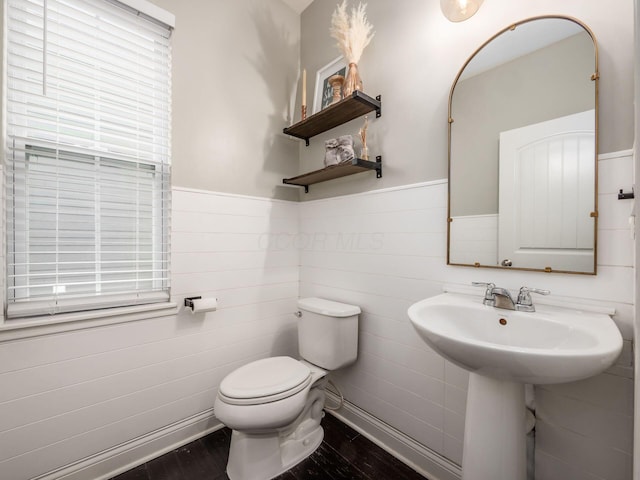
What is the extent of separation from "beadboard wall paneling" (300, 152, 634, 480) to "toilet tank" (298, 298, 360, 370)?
0.29ft

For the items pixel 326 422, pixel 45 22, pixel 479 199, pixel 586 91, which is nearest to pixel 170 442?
pixel 326 422

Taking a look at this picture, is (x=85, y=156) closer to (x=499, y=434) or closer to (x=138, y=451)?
(x=138, y=451)

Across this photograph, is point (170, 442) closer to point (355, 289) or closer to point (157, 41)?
point (355, 289)

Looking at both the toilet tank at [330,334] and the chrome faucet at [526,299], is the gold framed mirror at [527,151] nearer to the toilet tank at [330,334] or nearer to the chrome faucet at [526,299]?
the chrome faucet at [526,299]

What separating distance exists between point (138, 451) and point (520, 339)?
1797 millimetres

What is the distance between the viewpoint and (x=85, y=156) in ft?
4.27

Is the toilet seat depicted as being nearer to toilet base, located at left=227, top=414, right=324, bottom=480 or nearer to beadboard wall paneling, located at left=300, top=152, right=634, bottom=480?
toilet base, located at left=227, top=414, right=324, bottom=480

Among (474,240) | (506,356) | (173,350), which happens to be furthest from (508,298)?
(173,350)

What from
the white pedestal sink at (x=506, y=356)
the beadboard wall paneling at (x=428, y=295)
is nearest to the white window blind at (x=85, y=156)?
the beadboard wall paneling at (x=428, y=295)

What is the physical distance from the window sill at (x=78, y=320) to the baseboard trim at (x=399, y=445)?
1196 mm

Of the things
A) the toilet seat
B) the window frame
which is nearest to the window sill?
the window frame

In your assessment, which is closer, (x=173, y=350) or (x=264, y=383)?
(x=264, y=383)

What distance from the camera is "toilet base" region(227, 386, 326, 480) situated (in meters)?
1.28

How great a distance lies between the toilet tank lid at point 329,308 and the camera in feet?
5.07
